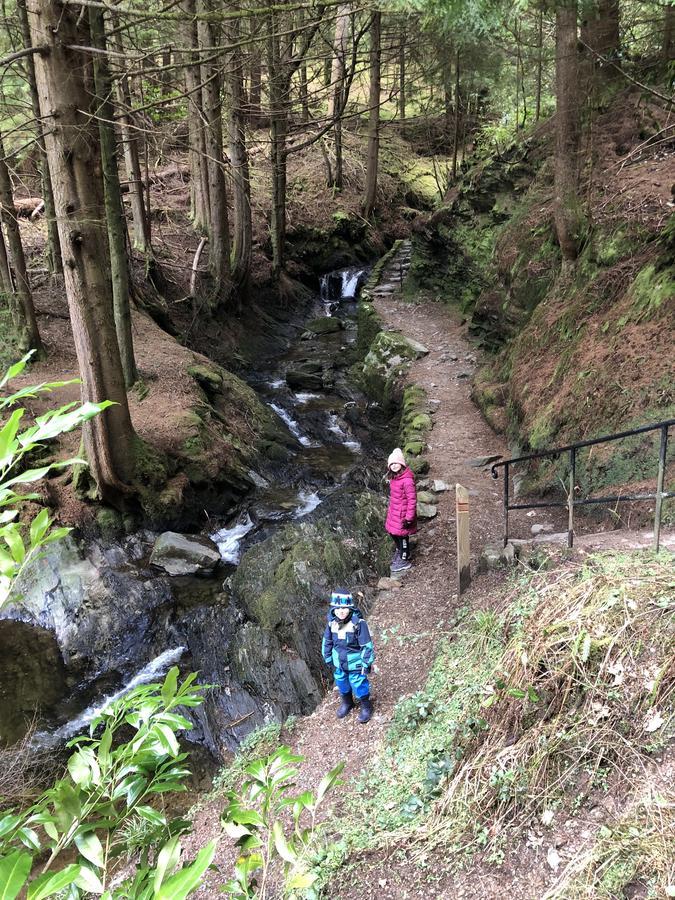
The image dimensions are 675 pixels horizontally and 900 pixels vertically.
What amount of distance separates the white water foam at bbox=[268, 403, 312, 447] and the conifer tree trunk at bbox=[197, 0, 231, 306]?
441 centimetres

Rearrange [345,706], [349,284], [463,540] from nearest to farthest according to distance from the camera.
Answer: [345,706]
[463,540]
[349,284]

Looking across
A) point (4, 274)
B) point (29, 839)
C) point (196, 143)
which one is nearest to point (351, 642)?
point (29, 839)

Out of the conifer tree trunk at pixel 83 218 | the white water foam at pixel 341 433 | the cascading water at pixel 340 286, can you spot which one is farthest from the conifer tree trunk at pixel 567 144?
the cascading water at pixel 340 286

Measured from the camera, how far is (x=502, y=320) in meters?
11.9

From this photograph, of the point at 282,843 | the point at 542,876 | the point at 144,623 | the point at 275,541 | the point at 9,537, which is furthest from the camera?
the point at 275,541

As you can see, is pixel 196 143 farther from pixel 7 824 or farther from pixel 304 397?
pixel 7 824

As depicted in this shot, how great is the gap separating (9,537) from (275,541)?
7.47 m

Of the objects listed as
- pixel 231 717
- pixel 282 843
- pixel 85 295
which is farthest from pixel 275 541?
pixel 282 843

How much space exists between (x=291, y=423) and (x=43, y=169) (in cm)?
711

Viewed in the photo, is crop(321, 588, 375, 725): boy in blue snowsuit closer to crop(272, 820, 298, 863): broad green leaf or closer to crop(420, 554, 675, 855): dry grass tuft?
crop(420, 554, 675, 855): dry grass tuft

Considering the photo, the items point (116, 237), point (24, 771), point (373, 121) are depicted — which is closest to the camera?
point (24, 771)

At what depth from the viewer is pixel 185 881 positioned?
99 cm

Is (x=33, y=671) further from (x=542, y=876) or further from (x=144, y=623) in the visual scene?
(x=542, y=876)

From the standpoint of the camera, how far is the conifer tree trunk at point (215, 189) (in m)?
13.5
